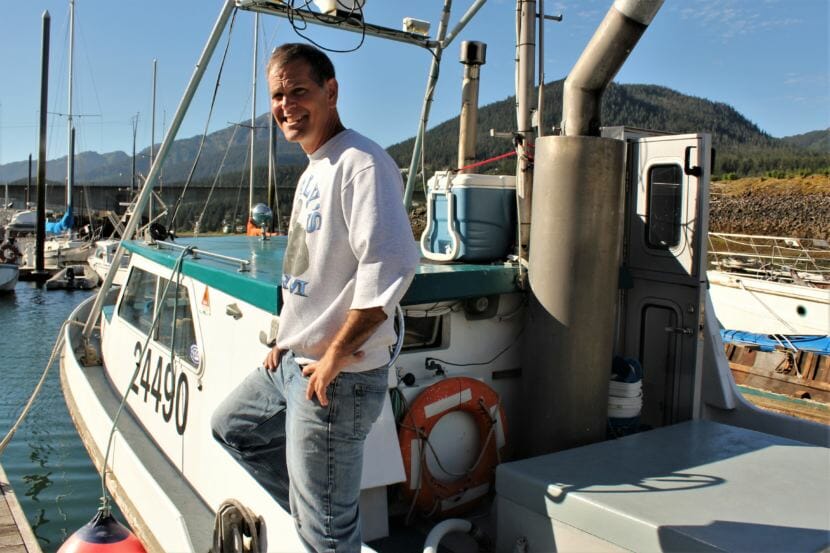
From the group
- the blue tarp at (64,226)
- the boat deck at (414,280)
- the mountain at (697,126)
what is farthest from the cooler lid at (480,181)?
the mountain at (697,126)

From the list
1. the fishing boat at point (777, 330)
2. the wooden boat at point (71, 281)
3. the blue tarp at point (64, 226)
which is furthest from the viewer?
the blue tarp at point (64, 226)

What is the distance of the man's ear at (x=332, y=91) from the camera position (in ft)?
7.84

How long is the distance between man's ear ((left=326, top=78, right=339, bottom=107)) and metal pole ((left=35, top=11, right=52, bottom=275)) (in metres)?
29.5

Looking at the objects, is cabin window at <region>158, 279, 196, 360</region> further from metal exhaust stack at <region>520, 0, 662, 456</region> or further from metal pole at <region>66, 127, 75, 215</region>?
metal pole at <region>66, 127, 75, 215</region>

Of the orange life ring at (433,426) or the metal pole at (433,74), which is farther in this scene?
the metal pole at (433,74)

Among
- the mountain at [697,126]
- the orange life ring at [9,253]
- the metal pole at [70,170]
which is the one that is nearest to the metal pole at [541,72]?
the orange life ring at [9,253]

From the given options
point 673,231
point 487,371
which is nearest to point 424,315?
point 487,371

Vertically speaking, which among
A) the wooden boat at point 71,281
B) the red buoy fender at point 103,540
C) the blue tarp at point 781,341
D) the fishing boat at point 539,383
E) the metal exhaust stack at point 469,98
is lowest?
the wooden boat at point 71,281

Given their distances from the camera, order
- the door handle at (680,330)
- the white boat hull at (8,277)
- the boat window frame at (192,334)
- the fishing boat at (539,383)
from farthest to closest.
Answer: the white boat hull at (8,277) < the boat window frame at (192,334) < the door handle at (680,330) < the fishing boat at (539,383)

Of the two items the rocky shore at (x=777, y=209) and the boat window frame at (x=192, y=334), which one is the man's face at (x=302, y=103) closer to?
the boat window frame at (x=192, y=334)

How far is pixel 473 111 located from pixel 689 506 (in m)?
3.25

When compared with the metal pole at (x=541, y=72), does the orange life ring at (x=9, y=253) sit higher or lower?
lower

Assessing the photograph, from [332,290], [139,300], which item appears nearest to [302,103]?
[332,290]

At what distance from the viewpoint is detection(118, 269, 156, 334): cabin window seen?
5.58 meters
